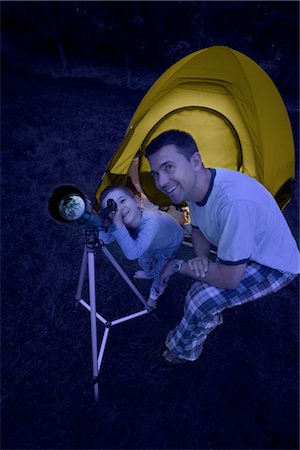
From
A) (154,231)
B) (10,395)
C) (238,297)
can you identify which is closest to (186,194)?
(154,231)

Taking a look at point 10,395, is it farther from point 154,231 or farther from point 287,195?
point 287,195

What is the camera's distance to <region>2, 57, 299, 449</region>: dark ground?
2.44 meters

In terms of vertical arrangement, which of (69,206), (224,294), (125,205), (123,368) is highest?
(69,206)

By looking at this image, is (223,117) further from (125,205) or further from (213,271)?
(213,271)

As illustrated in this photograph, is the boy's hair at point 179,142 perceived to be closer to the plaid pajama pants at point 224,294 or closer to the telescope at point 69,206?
the telescope at point 69,206

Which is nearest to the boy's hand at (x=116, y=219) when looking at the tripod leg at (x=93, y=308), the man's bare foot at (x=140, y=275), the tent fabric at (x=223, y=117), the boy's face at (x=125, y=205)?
the boy's face at (x=125, y=205)

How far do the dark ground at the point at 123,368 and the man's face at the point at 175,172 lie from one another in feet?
5.66

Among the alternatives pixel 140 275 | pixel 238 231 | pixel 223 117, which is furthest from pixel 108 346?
pixel 223 117

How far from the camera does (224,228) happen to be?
6.04 feet

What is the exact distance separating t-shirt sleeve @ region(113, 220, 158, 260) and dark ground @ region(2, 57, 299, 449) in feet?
3.58

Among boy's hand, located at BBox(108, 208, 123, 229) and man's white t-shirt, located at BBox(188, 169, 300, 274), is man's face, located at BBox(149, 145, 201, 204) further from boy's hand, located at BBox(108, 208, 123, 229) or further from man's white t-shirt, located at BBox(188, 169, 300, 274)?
boy's hand, located at BBox(108, 208, 123, 229)

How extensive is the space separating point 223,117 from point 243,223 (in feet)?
8.22

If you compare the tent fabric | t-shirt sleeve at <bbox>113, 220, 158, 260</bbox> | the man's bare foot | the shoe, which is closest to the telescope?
t-shirt sleeve at <bbox>113, 220, 158, 260</bbox>

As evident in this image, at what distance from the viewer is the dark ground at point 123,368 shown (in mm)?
2441
